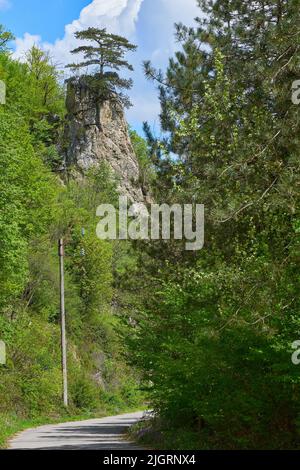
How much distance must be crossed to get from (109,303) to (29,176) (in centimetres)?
2152

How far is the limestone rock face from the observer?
70750 mm

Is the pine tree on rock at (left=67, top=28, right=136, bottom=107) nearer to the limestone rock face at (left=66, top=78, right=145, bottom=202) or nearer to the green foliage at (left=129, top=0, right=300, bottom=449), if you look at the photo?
the limestone rock face at (left=66, top=78, right=145, bottom=202)

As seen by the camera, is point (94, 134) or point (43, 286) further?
point (94, 134)

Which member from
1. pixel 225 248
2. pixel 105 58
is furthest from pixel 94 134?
pixel 225 248

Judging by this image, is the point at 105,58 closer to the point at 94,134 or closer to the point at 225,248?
the point at 94,134

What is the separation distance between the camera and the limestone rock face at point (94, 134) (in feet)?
232

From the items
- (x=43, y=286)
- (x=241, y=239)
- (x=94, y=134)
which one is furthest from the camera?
Answer: (x=94, y=134)

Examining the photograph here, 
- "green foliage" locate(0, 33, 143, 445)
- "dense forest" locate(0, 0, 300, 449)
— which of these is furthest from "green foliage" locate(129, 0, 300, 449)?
"green foliage" locate(0, 33, 143, 445)

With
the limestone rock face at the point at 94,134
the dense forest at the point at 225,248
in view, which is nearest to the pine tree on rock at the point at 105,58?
the limestone rock face at the point at 94,134

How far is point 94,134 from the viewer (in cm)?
7256

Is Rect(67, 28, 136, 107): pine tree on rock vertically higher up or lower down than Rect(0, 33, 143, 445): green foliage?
higher up

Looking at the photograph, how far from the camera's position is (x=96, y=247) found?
52.6m

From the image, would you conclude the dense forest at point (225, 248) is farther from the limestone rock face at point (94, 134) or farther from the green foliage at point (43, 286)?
the limestone rock face at point (94, 134)
